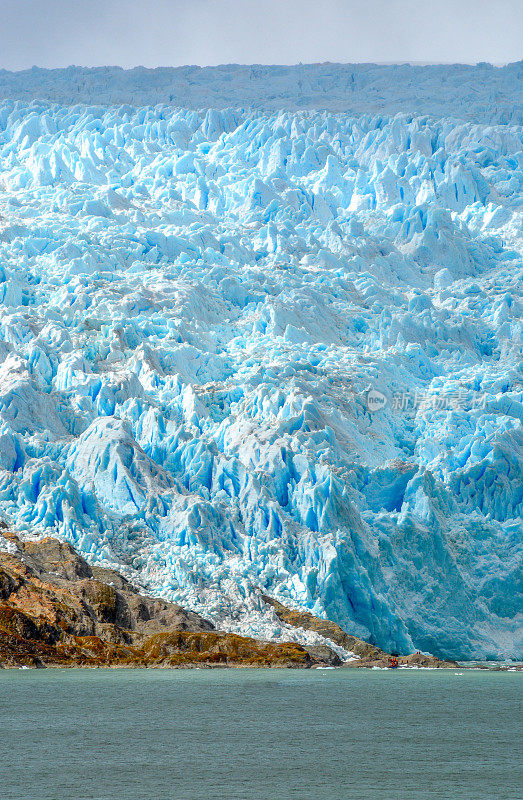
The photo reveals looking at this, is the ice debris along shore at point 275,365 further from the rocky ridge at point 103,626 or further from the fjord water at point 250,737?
the fjord water at point 250,737

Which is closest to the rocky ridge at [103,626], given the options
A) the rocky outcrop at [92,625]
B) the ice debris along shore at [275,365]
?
the rocky outcrop at [92,625]

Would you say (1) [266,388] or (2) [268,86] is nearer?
(1) [266,388]

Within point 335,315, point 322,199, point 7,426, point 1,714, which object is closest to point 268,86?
point 322,199

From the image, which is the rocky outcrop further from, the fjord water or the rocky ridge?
the fjord water

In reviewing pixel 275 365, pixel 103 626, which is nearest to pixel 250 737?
pixel 103 626

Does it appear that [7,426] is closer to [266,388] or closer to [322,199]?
[266,388]

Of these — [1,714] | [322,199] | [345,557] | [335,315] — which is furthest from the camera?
[322,199]

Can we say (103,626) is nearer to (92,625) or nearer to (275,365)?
(92,625)
